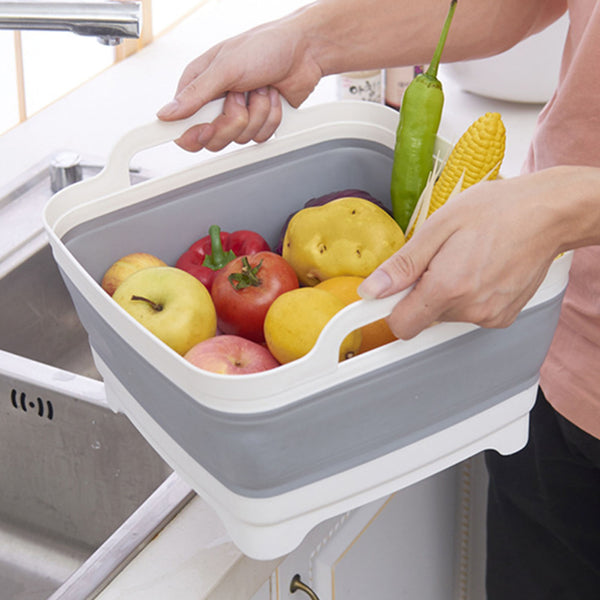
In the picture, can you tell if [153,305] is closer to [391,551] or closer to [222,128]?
[222,128]

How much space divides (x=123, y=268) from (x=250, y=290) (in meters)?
0.11

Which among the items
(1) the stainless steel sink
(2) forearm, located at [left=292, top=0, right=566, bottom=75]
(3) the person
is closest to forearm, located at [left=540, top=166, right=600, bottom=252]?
(3) the person

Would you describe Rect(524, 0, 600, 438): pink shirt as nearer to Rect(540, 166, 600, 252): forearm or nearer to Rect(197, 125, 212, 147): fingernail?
Rect(540, 166, 600, 252): forearm

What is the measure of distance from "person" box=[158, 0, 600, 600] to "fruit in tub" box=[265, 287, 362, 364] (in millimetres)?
81

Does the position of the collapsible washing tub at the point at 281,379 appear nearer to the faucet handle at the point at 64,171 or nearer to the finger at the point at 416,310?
the finger at the point at 416,310

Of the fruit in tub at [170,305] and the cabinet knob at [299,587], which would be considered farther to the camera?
the cabinet knob at [299,587]

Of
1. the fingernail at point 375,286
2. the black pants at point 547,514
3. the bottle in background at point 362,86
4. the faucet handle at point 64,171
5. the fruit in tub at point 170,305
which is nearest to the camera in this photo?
the fingernail at point 375,286

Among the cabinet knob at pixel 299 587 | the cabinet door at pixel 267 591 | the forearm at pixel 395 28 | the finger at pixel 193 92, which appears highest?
the forearm at pixel 395 28

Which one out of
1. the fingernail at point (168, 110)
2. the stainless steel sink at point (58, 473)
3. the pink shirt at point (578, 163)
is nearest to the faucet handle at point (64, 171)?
the stainless steel sink at point (58, 473)

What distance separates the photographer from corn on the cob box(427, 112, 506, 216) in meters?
0.75

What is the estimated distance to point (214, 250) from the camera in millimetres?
808

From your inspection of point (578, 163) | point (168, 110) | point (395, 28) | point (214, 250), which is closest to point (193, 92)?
point (168, 110)

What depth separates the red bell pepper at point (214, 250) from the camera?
2.65ft

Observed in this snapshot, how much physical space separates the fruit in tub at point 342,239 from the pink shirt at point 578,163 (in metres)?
0.20
